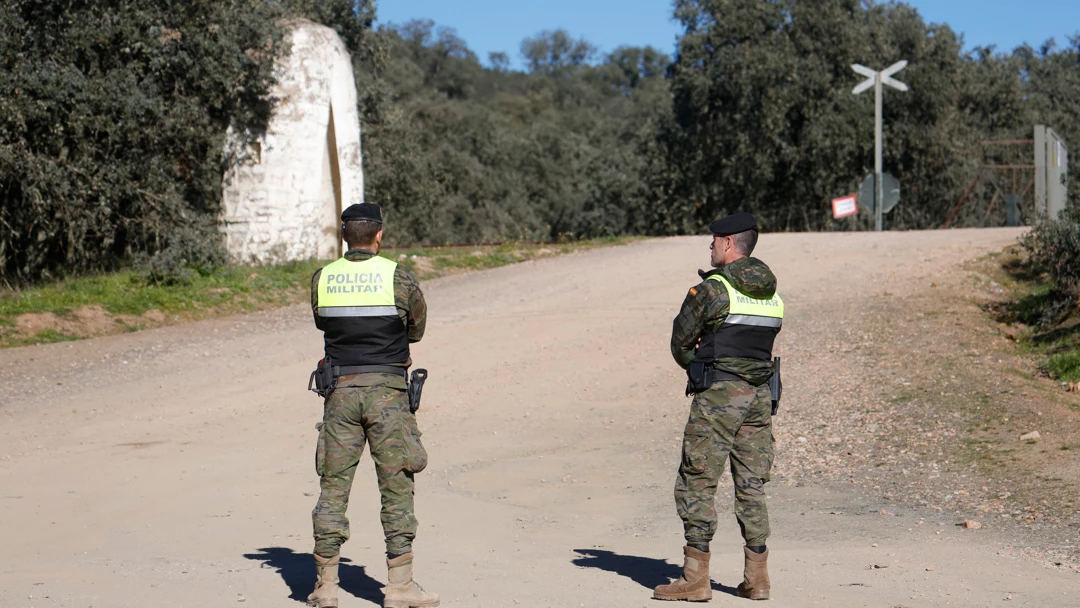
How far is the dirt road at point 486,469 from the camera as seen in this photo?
234 inches

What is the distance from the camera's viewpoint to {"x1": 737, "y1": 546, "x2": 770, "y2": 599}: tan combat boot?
5.57m

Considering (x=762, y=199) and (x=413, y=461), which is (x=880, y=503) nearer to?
(x=413, y=461)

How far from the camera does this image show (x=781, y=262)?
1723cm

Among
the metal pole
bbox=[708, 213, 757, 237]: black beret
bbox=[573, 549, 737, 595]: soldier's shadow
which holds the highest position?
the metal pole

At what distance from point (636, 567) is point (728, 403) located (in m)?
1.36

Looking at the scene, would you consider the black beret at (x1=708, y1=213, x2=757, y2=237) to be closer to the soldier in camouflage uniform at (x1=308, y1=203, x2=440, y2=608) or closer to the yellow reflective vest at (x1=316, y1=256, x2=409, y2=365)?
the soldier in camouflage uniform at (x1=308, y1=203, x2=440, y2=608)

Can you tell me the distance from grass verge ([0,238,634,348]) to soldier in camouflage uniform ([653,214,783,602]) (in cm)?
999

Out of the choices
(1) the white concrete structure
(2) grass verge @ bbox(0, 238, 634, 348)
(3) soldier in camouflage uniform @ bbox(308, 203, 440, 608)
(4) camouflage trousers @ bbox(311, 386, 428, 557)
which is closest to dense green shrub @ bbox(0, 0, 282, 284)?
(1) the white concrete structure

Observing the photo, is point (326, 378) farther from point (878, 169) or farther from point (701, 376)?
point (878, 169)

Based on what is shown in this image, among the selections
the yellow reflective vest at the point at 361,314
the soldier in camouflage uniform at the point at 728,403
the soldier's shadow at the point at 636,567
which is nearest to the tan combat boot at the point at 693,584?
the soldier in camouflage uniform at the point at 728,403

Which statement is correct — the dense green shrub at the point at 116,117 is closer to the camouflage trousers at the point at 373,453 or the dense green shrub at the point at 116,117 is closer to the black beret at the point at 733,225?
the camouflage trousers at the point at 373,453

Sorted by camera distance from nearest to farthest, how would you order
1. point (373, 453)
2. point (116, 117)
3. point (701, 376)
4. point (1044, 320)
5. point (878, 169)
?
point (373, 453) < point (701, 376) < point (1044, 320) < point (116, 117) < point (878, 169)

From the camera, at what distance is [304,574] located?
612 centimetres

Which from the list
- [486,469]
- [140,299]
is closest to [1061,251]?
[486,469]
